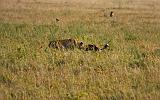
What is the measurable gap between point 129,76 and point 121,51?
333 centimetres

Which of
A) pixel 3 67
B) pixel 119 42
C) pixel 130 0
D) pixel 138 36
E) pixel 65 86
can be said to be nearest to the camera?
pixel 65 86

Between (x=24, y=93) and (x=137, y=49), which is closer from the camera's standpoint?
(x=24, y=93)

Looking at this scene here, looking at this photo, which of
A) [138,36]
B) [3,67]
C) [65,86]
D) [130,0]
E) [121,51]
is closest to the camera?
[65,86]

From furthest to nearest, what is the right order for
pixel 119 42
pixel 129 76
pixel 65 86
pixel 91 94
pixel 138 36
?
pixel 138 36
pixel 119 42
pixel 129 76
pixel 65 86
pixel 91 94

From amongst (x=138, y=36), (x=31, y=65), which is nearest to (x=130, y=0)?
(x=138, y=36)

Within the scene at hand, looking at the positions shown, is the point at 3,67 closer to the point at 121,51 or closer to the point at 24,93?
the point at 24,93

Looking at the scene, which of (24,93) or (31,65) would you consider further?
(31,65)

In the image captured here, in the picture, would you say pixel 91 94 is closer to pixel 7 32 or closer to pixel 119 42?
pixel 119 42

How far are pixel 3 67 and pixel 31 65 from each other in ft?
2.33

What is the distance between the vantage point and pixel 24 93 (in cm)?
814

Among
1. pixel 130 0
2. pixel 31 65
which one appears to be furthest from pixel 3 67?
pixel 130 0

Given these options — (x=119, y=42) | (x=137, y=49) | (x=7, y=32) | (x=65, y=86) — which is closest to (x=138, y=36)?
(x=119, y=42)

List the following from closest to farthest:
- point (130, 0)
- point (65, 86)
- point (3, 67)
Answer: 1. point (65, 86)
2. point (3, 67)
3. point (130, 0)

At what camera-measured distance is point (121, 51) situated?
502 inches
